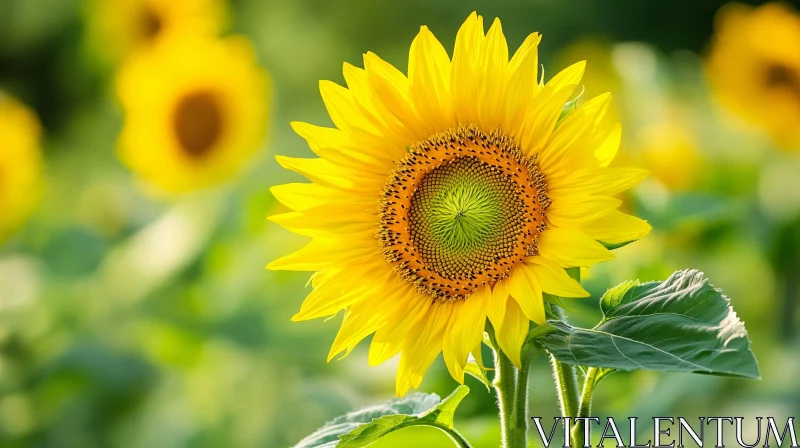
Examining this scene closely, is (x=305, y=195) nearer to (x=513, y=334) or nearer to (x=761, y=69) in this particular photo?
(x=513, y=334)

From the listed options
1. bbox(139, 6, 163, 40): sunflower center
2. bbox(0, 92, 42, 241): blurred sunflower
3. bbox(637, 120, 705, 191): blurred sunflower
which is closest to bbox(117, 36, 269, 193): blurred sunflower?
bbox(0, 92, 42, 241): blurred sunflower

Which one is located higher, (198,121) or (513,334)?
(198,121)

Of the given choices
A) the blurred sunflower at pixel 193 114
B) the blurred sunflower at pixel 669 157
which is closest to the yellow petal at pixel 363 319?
the blurred sunflower at pixel 669 157

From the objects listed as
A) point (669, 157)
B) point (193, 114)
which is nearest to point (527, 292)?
point (669, 157)

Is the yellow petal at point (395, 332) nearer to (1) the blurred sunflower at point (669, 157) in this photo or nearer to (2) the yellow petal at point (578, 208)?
(2) the yellow petal at point (578, 208)

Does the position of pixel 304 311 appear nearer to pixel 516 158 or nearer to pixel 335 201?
pixel 335 201

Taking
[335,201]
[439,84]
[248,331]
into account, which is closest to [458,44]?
[439,84]

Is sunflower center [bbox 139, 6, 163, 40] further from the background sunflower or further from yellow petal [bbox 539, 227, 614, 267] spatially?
yellow petal [bbox 539, 227, 614, 267]
